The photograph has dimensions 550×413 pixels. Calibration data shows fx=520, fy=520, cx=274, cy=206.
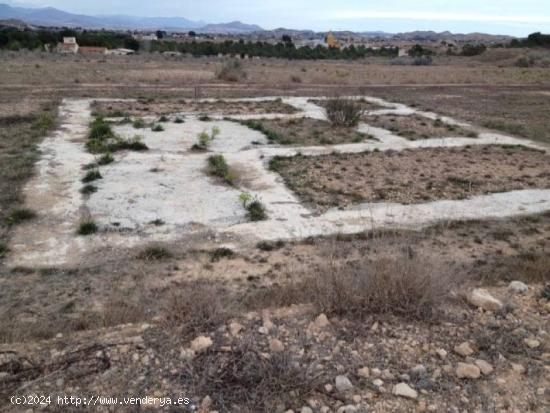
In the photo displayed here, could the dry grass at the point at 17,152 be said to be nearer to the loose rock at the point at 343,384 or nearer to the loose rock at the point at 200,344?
the loose rock at the point at 200,344

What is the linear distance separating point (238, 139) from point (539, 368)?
30.7 feet

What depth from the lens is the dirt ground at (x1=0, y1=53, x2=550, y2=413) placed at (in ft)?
10.4

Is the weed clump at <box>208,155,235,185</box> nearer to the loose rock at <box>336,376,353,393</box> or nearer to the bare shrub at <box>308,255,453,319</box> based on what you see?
the bare shrub at <box>308,255,453,319</box>

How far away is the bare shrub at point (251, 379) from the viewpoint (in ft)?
9.91

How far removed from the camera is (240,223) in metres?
7.11

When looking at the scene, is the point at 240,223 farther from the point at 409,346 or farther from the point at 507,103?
the point at 507,103

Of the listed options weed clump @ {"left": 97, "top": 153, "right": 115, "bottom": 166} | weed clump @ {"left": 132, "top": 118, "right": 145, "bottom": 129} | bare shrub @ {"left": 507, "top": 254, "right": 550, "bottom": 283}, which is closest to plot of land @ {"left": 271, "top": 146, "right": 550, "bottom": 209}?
bare shrub @ {"left": 507, "top": 254, "right": 550, "bottom": 283}

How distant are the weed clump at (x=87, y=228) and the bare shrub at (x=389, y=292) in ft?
11.7

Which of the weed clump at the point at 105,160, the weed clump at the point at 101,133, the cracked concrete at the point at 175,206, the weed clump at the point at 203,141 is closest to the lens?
the cracked concrete at the point at 175,206

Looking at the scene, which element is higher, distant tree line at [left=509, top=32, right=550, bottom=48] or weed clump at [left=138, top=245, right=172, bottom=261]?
distant tree line at [left=509, top=32, right=550, bottom=48]

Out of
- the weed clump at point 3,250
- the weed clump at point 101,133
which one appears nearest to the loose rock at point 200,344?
the weed clump at point 3,250

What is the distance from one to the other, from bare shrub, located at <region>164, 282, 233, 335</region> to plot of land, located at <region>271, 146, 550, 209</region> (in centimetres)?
412

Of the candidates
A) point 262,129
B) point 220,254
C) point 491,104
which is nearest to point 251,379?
point 220,254

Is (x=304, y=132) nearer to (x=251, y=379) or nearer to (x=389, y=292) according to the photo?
(x=389, y=292)
